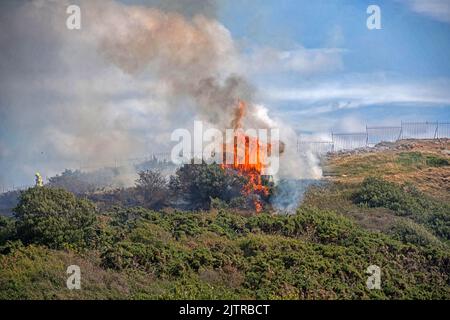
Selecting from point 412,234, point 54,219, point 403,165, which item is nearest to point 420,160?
point 403,165

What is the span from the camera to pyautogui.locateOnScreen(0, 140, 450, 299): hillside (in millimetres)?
19547

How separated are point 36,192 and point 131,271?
6879 mm

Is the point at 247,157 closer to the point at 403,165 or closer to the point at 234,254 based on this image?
the point at 234,254

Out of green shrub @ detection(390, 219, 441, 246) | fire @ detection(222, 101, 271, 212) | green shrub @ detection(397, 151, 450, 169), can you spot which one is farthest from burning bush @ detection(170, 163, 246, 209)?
green shrub @ detection(397, 151, 450, 169)

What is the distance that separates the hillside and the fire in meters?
1.62

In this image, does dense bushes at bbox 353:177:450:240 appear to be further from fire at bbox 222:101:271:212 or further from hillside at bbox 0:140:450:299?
fire at bbox 222:101:271:212

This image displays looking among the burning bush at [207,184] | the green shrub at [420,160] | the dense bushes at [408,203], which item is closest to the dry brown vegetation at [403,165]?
the green shrub at [420,160]

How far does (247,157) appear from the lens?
37.9 m

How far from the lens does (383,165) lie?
50.8 m

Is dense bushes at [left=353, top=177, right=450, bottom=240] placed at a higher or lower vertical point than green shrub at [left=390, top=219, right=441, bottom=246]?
higher

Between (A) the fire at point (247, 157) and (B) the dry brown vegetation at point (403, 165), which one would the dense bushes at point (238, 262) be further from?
(B) the dry brown vegetation at point (403, 165)

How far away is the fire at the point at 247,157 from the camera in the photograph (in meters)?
36.2

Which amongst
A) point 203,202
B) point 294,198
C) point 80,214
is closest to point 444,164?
point 294,198

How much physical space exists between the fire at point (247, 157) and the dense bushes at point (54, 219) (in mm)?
11828
